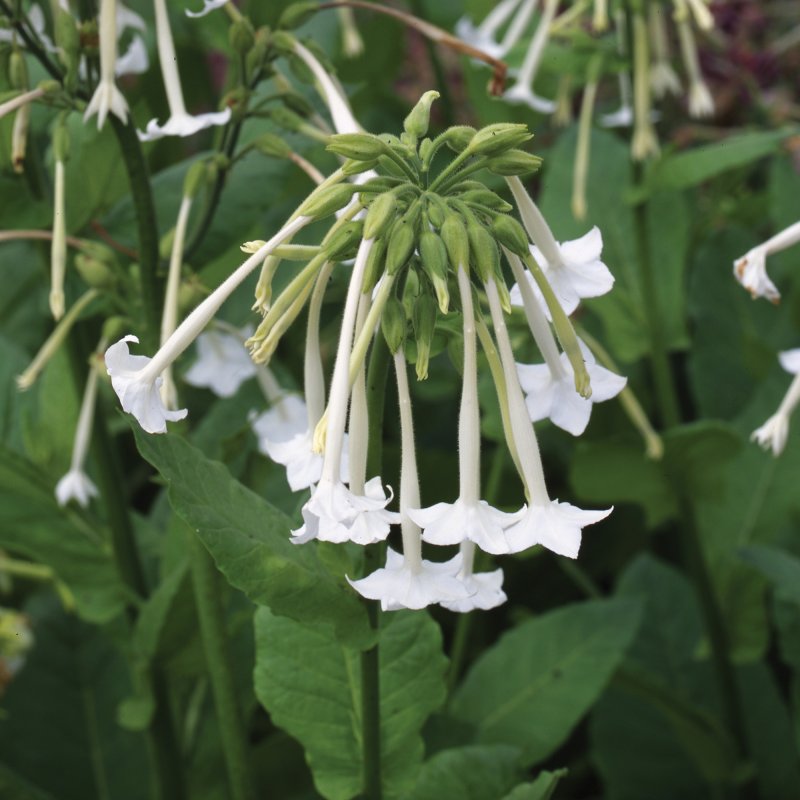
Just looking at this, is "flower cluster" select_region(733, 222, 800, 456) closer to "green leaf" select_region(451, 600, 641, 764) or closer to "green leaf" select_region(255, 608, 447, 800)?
"green leaf" select_region(255, 608, 447, 800)

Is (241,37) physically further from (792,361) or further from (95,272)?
(792,361)

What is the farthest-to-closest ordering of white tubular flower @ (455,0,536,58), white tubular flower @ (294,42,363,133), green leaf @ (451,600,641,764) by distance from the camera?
white tubular flower @ (455,0,536,58) < green leaf @ (451,600,641,764) < white tubular flower @ (294,42,363,133)

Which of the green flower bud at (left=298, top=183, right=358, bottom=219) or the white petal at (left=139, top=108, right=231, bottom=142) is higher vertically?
the green flower bud at (left=298, top=183, right=358, bottom=219)

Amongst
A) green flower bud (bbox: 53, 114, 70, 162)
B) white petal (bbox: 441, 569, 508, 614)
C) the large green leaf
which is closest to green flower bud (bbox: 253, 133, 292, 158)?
green flower bud (bbox: 53, 114, 70, 162)

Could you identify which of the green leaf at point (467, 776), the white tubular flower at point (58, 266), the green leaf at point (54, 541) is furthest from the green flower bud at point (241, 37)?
the green leaf at point (467, 776)

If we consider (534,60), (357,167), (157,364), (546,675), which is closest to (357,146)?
(357,167)

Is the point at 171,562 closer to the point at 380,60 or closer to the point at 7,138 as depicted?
the point at 7,138

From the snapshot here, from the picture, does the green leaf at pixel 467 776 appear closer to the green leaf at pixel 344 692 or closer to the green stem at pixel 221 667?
the green leaf at pixel 344 692
